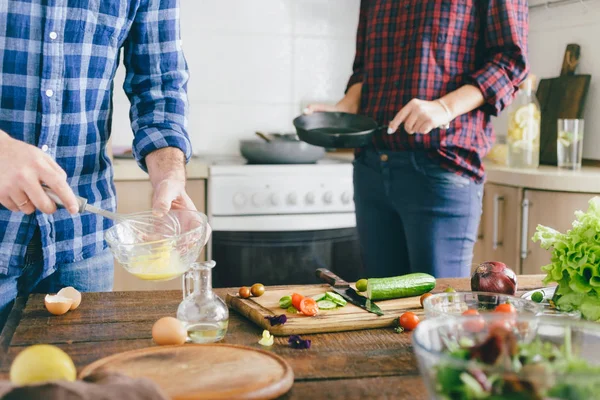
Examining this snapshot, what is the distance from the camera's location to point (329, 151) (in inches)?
142

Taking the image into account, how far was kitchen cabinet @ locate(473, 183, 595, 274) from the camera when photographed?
248 cm

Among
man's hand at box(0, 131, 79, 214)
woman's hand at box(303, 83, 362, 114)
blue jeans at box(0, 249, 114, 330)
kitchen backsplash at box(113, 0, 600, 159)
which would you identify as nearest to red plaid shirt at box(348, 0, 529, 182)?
woman's hand at box(303, 83, 362, 114)

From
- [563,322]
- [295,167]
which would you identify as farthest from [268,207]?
[563,322]

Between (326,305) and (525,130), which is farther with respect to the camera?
(525,130)

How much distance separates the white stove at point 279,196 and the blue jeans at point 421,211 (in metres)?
0.78

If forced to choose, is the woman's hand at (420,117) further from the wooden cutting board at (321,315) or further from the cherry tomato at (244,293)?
the cherry tomato at (244,293)

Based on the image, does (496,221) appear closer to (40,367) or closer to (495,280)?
(495,280)

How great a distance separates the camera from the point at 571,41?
303 centimetres

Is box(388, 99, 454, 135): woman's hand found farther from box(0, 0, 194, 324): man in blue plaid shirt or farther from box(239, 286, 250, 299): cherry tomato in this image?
box(239, 286, 250, 299): cherry tomato

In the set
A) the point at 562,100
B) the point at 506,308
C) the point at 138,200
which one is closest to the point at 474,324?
the point at 506,308

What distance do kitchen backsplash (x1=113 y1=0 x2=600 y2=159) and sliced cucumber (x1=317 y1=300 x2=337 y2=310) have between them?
7.28ft

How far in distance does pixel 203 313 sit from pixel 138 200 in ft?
5.83

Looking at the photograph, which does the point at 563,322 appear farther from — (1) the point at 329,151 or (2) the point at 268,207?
(1) the point at 329,151

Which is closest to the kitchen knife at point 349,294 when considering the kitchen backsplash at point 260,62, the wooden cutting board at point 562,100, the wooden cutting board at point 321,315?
the wooden cutting board at point 321,315
